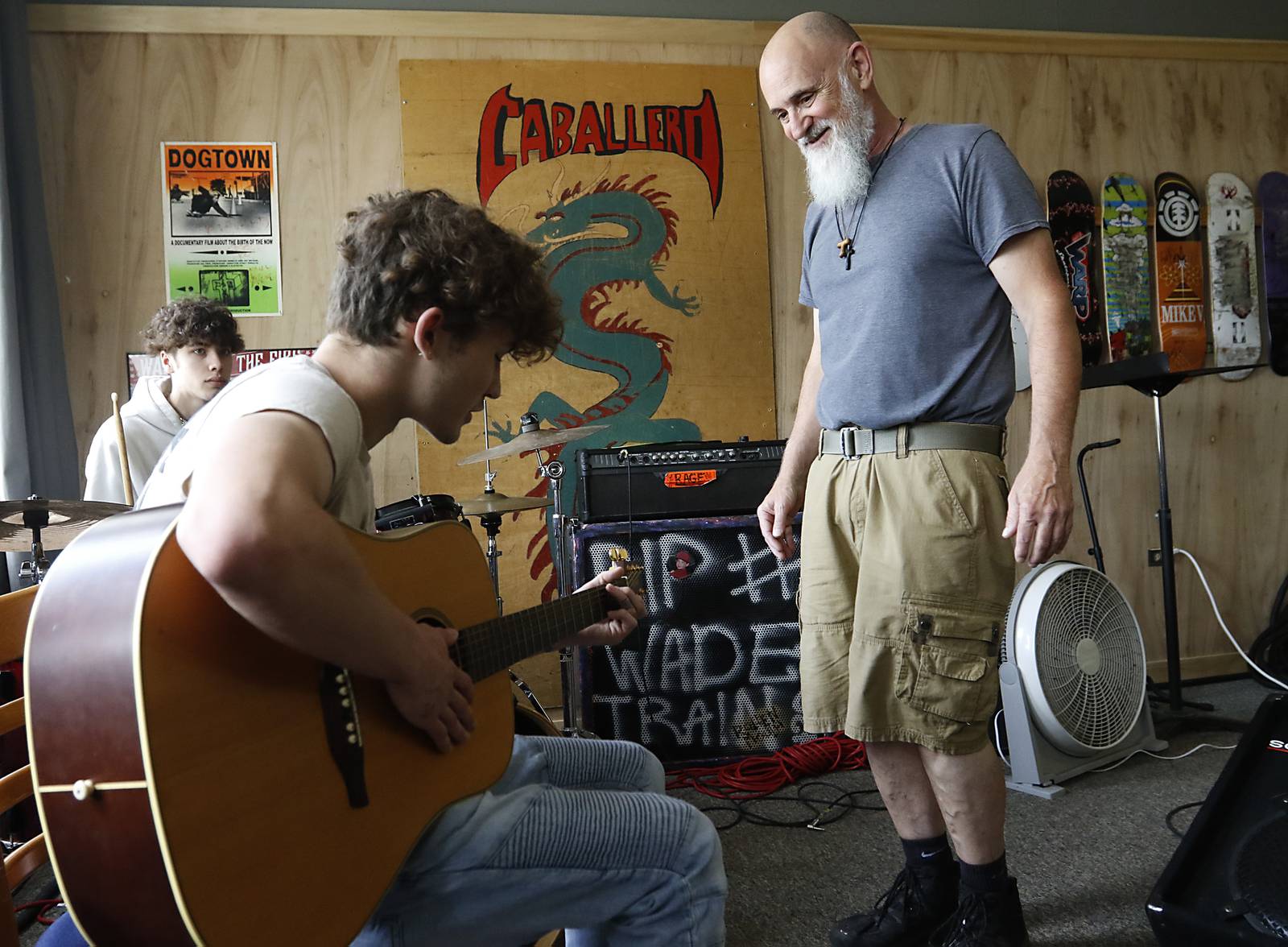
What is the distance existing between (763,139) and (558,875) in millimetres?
2990

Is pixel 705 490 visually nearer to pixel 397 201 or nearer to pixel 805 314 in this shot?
pixel 805 314

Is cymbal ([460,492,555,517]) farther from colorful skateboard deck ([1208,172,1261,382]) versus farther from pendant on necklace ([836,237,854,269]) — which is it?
colorful skateboard deck ([1208,172,1261,382])

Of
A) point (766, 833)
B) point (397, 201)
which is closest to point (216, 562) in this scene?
point (397, 201)

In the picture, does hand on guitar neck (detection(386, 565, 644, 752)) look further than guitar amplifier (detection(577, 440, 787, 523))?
No

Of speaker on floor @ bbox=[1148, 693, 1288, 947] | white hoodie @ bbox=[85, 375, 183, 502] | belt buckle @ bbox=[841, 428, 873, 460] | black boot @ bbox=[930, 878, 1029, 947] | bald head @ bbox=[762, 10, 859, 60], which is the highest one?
bald head @ bbox=[762, 10, 859, 60]

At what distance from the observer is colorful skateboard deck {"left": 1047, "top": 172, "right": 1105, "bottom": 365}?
3605 mm

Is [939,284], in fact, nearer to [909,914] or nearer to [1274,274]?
[909,914]

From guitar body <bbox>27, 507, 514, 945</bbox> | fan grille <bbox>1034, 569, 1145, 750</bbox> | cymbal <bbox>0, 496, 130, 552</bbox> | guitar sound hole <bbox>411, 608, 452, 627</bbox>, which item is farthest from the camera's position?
fan grille <bbox>1034, 569, 1145, 750</bbox>

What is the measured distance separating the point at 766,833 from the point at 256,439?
1.82 m

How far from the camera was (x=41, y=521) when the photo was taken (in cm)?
209

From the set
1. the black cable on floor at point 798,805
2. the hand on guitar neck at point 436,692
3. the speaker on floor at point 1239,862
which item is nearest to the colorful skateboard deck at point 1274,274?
the black cable on floor at point 798,805

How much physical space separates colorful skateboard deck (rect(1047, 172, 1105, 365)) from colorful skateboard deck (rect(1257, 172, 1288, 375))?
753mm

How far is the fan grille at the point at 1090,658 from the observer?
8.25 ft

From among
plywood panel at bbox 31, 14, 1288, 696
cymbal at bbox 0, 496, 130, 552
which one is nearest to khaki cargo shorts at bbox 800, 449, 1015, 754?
cymbal at bbox 0, 496, 130, 552
